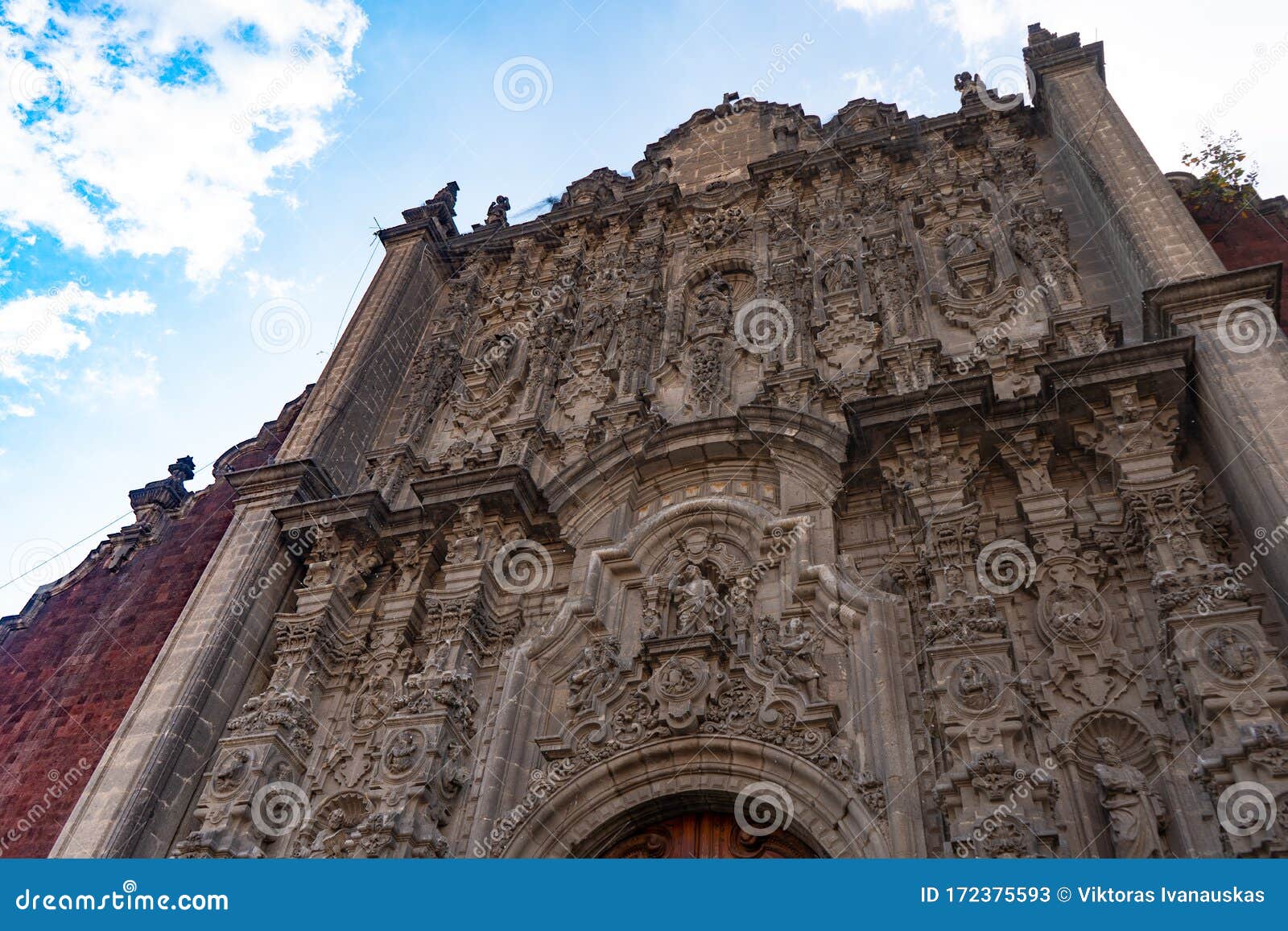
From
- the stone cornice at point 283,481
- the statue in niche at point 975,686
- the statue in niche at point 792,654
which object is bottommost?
the statue in niche at point 975,686

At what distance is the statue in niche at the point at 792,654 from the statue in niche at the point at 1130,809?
2.72m

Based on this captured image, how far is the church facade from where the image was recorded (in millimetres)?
8188

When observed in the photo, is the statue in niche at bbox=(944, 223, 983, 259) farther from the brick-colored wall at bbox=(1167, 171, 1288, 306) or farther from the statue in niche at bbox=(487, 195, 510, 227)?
the statue in niche at bbox=(487, 195, 510, 227)

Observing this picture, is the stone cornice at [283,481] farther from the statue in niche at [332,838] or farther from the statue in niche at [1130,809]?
the statue in niche at [1130,809]

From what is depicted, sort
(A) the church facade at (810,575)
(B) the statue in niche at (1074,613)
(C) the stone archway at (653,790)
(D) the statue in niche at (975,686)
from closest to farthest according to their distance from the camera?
(D) the statue in niche at (975,686) < (A) the church facade at (810,575) < (B) the statue in niche at (1074,613) < (C) the stone archway at (653,790)

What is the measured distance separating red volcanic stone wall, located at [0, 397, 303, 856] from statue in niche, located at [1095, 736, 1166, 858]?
490 inches

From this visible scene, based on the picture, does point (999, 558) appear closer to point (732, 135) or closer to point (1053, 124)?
point (1053, 124)

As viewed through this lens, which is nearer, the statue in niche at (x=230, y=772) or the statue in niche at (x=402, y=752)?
the statue in niche at (x=402, y=752)

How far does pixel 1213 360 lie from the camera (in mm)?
9547

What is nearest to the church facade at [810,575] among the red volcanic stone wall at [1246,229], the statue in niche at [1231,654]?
the statue in niche at [1231,654]

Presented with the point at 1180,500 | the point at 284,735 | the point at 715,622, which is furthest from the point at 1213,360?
the point at 284,735

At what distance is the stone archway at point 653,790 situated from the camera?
9.08m

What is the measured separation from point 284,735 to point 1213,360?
34.8 ft

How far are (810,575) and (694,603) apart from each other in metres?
1.31
